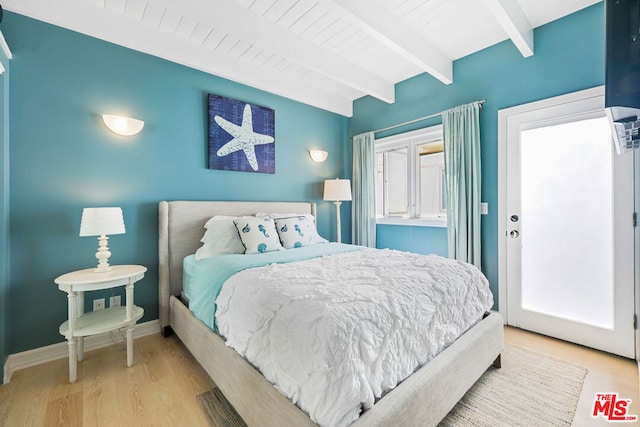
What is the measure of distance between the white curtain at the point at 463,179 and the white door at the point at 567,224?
0.23 m

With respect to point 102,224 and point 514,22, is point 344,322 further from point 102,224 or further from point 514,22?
point 514,22

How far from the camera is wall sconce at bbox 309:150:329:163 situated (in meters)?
3.80

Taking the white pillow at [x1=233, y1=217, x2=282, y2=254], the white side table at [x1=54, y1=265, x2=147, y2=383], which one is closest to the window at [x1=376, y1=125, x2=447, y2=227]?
the white pillow at [x1=233, y1=217, x2=282, y2=254]

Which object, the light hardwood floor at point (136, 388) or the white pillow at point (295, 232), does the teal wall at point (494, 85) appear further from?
the white pillow at point (295, 232)

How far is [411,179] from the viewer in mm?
3602

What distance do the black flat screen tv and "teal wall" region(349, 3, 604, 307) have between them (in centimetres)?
196

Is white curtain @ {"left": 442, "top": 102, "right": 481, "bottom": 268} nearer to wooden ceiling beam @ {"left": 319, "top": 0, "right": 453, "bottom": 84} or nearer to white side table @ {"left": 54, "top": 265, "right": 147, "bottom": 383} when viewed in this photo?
wooden ceiling beam @ {"left": 319, "top": 0, "right": 453, "bottom": 84}

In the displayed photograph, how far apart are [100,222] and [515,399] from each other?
116 inches

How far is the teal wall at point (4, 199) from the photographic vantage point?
5.93ft

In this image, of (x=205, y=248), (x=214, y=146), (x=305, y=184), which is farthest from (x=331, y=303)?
(x=305, y=184)

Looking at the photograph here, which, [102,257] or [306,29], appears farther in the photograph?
[306,29]

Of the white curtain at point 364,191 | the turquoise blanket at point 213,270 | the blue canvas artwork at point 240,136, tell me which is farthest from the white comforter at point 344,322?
the white curtain at point 364,191

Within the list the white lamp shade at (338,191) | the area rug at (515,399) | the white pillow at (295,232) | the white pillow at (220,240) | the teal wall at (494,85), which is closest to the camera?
the area rug at (515,399)

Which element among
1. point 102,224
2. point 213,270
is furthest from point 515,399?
point 102,224
